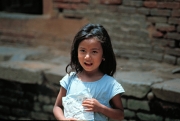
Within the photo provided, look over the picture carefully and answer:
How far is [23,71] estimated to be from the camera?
3.74 meters

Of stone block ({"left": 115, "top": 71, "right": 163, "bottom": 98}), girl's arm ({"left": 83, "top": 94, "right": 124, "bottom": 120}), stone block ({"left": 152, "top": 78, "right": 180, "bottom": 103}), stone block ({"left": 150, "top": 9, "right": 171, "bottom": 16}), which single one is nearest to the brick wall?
stone block ({"left": 150, "top": 9, "right": 171, "bottom": 16})

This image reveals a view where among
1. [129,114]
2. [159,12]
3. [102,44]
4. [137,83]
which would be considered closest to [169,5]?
[159,12]

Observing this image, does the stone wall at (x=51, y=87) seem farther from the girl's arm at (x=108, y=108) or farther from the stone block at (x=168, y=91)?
the girl's arm at (x=108, y=108)

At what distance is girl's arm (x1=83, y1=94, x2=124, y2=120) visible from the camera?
1.93m

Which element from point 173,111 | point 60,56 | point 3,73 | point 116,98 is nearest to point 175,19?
point 173,111

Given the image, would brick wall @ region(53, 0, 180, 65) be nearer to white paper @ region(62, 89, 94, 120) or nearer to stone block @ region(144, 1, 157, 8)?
stone block @ region(144, 1, 157, 8)

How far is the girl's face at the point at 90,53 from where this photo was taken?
77.0 inches

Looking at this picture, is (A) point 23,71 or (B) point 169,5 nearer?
(B) point 169,5

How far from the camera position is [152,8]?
12.4 feet

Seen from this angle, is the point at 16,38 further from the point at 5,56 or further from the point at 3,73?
the point at 3,73

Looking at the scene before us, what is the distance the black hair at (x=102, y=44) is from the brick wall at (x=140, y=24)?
5.97ft

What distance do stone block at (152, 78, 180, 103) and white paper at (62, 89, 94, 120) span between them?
4.03 feet

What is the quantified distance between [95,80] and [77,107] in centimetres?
22

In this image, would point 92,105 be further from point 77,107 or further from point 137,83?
point 137,83
